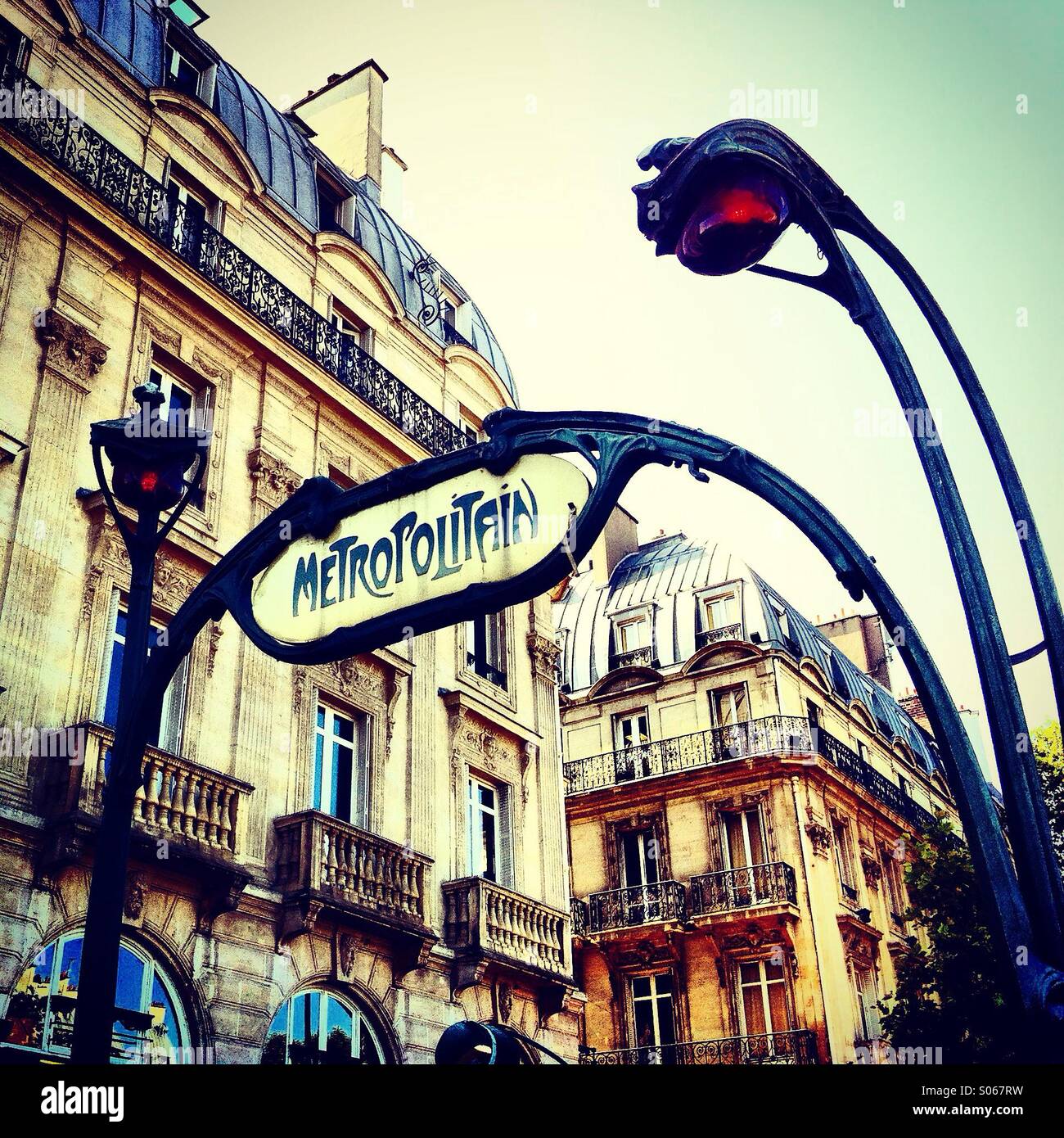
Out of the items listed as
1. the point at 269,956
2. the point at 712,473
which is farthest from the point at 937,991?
the point at 712,473

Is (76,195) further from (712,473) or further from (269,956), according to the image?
(712,473)

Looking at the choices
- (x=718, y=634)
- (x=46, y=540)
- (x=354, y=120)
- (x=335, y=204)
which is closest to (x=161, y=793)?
(x=46, y=540)

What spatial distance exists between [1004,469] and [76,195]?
1290 cm

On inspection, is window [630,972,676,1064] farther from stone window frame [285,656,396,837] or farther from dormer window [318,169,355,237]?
dormer window [318,169,355,237]

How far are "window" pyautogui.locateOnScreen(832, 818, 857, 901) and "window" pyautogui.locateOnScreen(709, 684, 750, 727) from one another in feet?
12.0

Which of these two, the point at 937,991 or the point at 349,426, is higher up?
the point at 349,426

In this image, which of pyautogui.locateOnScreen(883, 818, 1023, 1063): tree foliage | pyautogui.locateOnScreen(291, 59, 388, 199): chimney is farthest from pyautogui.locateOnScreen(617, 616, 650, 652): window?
pyautogui.locateOnScreen(291, 59, 388, 199): chimney

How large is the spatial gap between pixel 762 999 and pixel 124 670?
24.7 metres

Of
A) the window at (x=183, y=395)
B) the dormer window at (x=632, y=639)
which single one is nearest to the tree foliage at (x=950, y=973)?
the dormer window at (x=632, y=639)

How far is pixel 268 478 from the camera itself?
633 inches

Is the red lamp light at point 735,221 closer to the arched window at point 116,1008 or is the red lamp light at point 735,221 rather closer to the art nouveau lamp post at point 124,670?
the art nouveau lamp post at point 124,670

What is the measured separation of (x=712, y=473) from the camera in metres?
4.46
